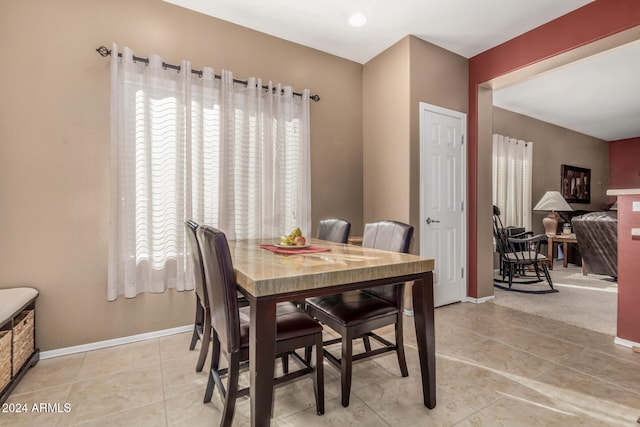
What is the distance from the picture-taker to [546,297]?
3693mm

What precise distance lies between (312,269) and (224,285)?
0.37 m

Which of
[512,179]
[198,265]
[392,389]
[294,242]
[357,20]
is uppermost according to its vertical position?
[357,20]

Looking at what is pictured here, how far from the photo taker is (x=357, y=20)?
2.86 meters

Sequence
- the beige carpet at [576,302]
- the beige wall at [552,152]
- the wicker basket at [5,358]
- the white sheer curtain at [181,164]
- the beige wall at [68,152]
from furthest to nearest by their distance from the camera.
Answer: the beige wall at [552,152] < the beige carpet at [576,302] < the white sheer curtain at [181,164] < the beige wall at [68,152] < the wicker basket at [5,358]

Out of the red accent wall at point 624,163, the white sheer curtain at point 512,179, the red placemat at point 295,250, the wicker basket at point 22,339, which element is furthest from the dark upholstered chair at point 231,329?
the red accent wall at point 624,163

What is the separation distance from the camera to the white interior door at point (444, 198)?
3.26 meters

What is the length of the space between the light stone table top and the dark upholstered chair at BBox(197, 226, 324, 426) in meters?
0.08

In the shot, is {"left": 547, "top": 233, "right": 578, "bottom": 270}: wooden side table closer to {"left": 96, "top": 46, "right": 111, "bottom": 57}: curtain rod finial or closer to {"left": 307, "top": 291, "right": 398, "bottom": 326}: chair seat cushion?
{"left": 307, "top": 291, "right": 398, "bottom": 326}: chair seat cushion

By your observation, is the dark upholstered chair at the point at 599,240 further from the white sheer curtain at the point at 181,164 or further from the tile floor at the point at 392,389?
the white sheer curtain at the point at 181,164

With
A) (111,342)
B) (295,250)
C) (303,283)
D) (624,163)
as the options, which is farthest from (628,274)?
(624,163)

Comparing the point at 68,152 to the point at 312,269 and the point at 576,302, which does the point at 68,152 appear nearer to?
the point at 312,269

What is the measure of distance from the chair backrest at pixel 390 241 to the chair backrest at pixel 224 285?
3.09 ft

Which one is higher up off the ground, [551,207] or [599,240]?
[551,207]

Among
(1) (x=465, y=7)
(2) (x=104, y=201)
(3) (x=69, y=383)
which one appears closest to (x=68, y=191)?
(2) (x=104, y=201)
